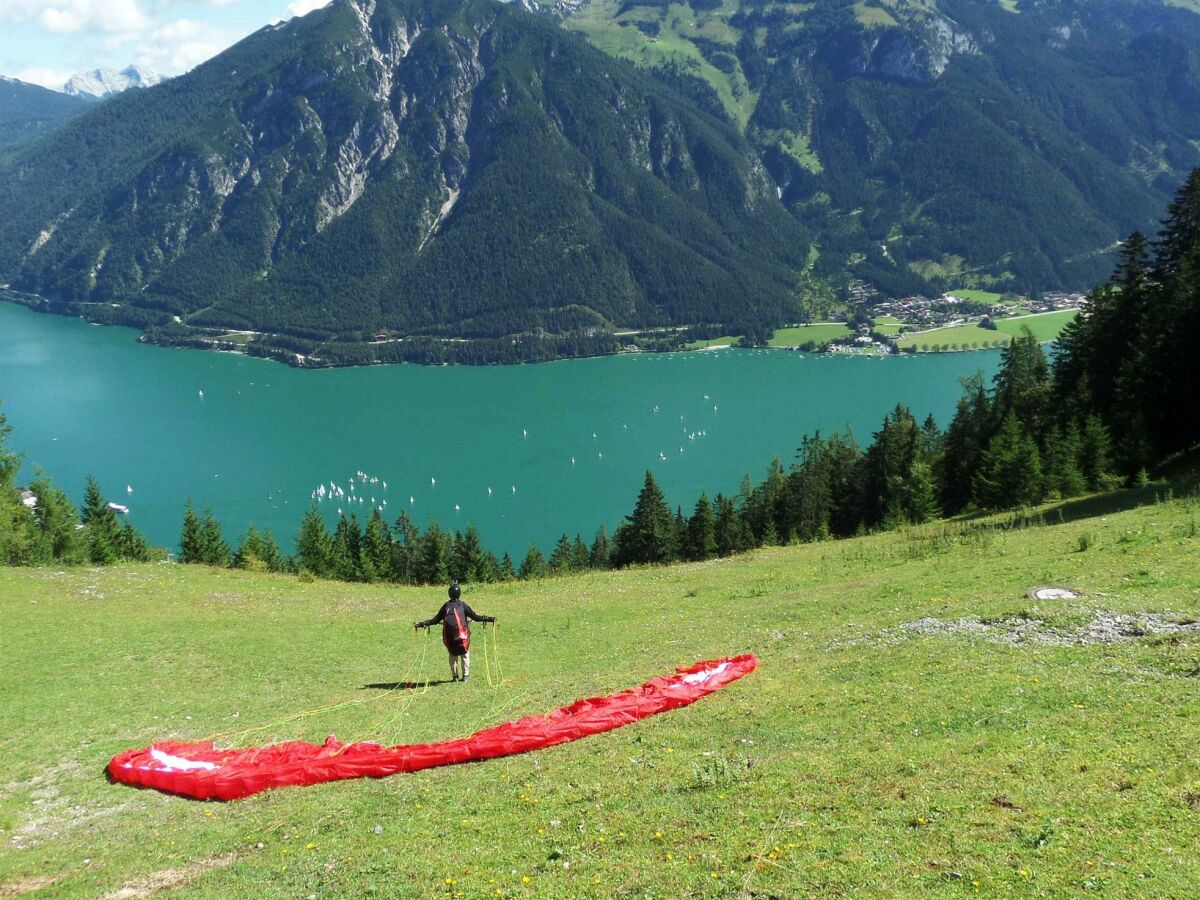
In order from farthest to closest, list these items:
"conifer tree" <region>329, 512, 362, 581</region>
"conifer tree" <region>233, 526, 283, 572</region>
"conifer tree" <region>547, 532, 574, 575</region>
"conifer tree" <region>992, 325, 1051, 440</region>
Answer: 1. "conifer tree" <region>547, 532, 574, 575</region>
2. "conifer tree" <region>329, 512, 362, 581</region>
3. "conifer tree" <region>992, 325, 1051, 440</region>
4. "conifer tree" <region>233, 526, 283, 572</region>

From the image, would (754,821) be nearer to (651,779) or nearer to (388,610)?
(651,779)

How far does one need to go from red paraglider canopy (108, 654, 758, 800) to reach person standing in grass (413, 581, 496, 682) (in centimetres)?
430

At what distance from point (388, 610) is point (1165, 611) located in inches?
943

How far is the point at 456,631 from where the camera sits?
19.8m

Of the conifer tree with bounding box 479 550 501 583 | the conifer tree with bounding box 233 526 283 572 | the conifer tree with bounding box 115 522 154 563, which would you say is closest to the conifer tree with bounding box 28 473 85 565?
the conifer tree with bounding box 115 522 154 563

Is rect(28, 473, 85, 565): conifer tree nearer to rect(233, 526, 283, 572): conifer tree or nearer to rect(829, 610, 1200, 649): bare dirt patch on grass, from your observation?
rect(233, 526, 283, 572): conifer tree

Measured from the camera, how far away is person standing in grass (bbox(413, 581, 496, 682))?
19828 mm

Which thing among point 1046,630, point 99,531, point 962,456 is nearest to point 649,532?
point 962,456

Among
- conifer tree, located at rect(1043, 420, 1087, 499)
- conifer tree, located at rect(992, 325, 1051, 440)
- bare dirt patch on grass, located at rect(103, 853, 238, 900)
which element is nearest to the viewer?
bare dirt patch on grass, located at rect(103, 853, 238, 900)

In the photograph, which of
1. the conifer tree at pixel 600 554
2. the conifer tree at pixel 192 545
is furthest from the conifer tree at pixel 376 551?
the conifer tree at pixel 600 554

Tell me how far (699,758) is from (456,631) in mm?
8770

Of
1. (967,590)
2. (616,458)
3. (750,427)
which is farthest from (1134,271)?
(750,427)

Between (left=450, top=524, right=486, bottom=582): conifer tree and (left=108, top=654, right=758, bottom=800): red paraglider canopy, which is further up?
(left=108, top=654, right=758, bottom=800): red paraglider canopy

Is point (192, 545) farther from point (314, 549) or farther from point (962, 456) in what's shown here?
point (962, 456)
